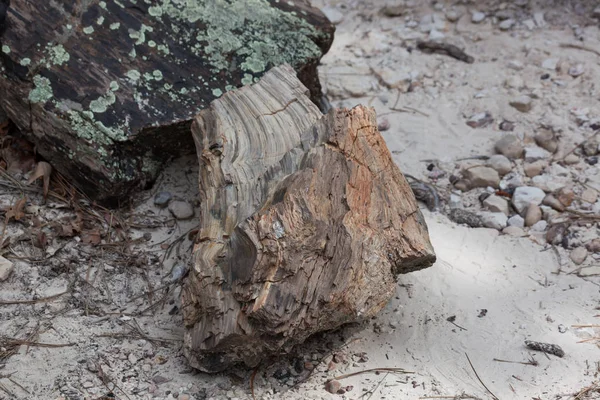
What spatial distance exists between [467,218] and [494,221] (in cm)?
13

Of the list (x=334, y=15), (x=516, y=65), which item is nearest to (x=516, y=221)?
(x=516, y=65)

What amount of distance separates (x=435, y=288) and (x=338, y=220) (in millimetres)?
730

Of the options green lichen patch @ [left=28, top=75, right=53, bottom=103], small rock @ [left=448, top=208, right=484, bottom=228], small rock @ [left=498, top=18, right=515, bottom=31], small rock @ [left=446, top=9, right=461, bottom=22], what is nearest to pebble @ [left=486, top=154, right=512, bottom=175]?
small rock @ [left=448, top=208, right=484, bottom=228]

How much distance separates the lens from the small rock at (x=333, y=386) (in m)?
2.46

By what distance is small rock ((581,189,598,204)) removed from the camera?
3475 millimetres

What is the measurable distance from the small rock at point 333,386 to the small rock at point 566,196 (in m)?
1.67

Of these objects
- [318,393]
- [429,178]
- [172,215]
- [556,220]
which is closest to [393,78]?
[429,178]

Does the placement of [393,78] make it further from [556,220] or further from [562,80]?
[556,220]

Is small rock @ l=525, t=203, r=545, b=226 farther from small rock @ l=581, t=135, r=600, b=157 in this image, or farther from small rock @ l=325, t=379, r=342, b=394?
small rock @ l=325, t=379, r=342, b=394

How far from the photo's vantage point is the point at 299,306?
230 centimetres

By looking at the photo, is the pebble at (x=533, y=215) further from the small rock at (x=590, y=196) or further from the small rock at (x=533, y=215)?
the small rock at (x=590, y=196)

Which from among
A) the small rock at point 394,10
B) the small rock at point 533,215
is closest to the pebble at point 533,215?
the small rock at point 533,215

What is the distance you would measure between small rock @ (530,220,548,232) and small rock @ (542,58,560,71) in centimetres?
141

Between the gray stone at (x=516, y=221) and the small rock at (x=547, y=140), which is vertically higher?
the small rock at (x=547, y=140)
